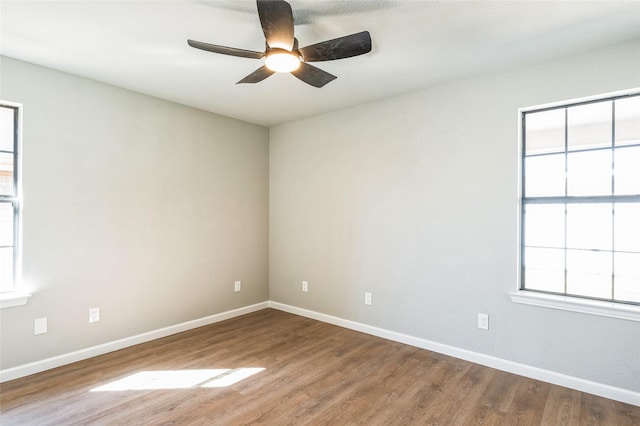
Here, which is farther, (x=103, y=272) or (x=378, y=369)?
(x=103, y=272)

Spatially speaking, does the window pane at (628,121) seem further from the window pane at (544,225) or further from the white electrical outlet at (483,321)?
the white electrical outlet at (483,321)

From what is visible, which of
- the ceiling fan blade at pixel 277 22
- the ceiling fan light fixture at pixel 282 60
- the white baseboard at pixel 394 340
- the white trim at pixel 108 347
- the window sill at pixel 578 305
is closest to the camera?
the ceiling fan blade at pixel 277 22

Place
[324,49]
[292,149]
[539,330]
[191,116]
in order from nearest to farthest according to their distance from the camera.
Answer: [324,49] → [539,330] → [191,116] → [292,149]

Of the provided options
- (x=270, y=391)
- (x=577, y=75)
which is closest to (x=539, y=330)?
(x=577, y=75)

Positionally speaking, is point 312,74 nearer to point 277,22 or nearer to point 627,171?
point 277,22

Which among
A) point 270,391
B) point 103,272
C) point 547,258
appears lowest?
point 270,391

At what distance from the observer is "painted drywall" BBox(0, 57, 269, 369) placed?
9.14 feet

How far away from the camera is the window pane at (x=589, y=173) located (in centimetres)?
254

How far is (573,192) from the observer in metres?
2.67

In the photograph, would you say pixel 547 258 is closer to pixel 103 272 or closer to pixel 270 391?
pixel 270 391

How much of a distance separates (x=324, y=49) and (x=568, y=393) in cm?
298

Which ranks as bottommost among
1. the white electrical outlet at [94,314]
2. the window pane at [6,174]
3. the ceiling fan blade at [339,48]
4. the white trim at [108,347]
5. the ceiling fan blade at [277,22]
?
the white trim at [108,347]

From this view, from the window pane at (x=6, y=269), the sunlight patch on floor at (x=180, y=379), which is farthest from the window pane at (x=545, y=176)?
the window pane at (x=6, y=269)

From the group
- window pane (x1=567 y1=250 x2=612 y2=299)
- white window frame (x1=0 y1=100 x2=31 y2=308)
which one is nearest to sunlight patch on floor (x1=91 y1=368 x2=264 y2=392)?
white window frame (x1=0 y1=100 x2=31 y2=308)
